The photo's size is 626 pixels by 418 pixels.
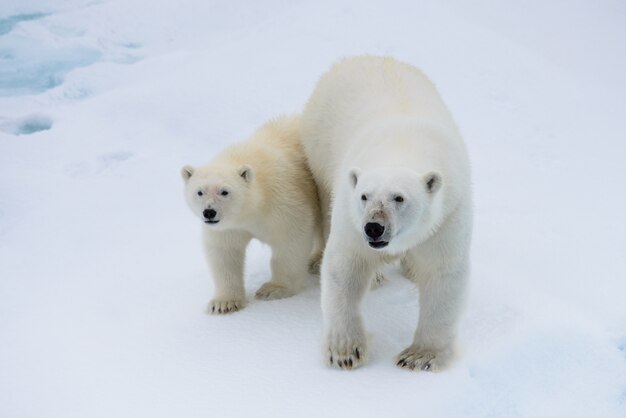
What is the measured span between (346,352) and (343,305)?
0.23m

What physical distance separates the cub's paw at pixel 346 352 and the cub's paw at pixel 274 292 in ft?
3.16

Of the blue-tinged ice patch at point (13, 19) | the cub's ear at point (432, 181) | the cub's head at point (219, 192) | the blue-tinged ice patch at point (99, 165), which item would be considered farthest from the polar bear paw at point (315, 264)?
the blue-tinged ice patch at point (13, 19)

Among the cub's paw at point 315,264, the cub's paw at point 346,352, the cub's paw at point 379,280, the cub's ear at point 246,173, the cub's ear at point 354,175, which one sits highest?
the cub's ear at point 354,175

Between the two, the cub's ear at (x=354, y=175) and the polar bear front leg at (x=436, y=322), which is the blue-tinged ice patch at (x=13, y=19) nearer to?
the cub's ear at (x=354, y=175)

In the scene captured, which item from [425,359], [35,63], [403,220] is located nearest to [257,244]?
[425,359]

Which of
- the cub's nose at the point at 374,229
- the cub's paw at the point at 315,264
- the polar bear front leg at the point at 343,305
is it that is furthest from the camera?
the cub's paw at the point at 315,264

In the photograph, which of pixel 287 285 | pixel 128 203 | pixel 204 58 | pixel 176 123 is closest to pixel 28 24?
pixel 204 58

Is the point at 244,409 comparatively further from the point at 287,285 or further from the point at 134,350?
the point at 287,285

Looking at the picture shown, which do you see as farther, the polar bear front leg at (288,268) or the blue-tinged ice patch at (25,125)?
the blue-tinged ice patch at (25,125)

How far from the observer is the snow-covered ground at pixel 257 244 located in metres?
3.65

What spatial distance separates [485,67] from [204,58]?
3.04 meters

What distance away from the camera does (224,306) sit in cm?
450

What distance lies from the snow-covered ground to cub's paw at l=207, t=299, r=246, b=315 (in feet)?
0.20

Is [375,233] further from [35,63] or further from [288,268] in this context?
[35,63]
